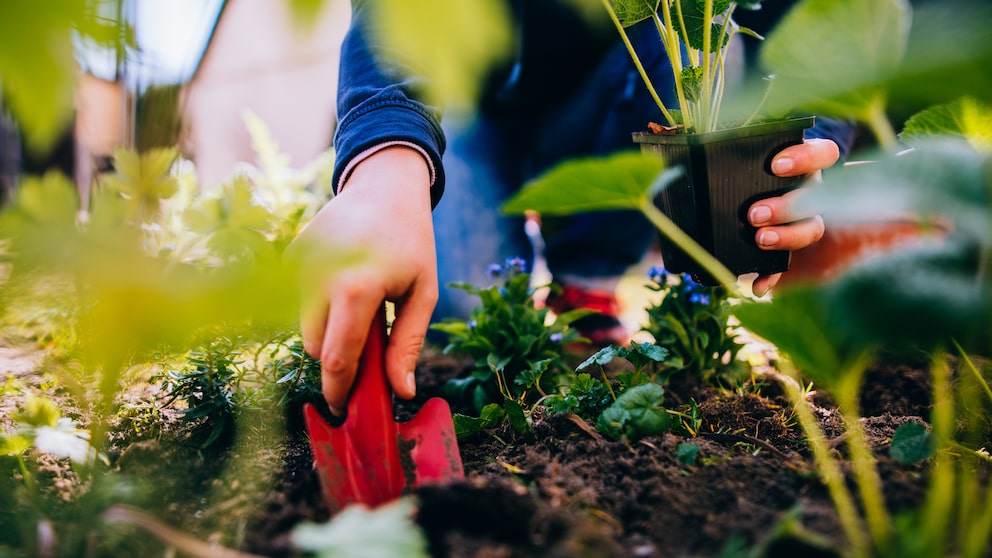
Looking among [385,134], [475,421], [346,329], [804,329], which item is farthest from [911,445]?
[385,134]

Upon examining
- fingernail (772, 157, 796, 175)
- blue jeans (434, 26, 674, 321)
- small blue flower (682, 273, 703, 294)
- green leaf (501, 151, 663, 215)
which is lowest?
green leaf (501, 151, 663, 215)

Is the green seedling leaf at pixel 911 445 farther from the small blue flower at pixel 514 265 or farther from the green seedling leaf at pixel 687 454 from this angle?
the small blue flower at pixel 514 265

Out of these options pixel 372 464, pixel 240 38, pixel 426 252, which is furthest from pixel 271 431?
pixel 240 38

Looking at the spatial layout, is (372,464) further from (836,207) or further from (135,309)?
(836,207)

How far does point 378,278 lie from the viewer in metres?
0.85

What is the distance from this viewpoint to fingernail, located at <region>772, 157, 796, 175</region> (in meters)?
1.03

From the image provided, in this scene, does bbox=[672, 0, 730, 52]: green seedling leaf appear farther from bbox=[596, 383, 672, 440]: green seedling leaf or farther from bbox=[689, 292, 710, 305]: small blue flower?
bbox=[596, 383, 672, 440]: green seedling leaf

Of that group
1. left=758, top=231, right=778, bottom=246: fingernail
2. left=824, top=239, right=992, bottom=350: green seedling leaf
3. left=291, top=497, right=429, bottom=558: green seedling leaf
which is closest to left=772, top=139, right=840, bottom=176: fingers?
left=758, top=231, right=778, bottom=246: fingernail

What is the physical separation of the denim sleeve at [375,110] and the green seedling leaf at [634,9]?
409 mm

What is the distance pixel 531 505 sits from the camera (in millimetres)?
715

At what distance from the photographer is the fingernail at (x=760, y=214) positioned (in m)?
1.07

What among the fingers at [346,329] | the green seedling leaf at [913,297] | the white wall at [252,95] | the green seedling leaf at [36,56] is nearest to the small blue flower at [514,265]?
the fingers at [346,329]

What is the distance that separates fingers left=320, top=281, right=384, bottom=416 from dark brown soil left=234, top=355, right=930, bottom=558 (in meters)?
0.15

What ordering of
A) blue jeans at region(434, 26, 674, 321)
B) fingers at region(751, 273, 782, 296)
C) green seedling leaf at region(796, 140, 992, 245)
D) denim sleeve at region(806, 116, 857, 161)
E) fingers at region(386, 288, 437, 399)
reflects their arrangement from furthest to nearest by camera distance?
blue jeans at region(434, 26, 674, 321) < denim sleeve at region(806, 116, 857, 161) < fingers at region(751, 273, 782, 296) < fingers at region(386, 288, 437, 399) < green seedling leaf at region(796, 140, 992, 245)
